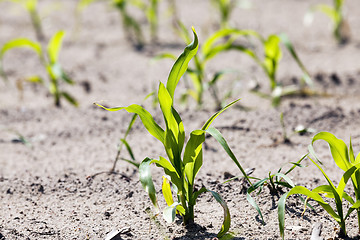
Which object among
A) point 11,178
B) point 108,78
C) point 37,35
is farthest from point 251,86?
point 37,35

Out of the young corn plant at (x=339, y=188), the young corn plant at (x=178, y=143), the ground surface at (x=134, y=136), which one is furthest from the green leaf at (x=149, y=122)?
the young corn plant at (x=339, y=188)

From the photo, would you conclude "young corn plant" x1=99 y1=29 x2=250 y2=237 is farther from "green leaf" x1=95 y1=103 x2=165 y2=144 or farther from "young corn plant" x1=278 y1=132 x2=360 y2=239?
"young corn plant" x1=278 y1=132 x2=360 y2=239

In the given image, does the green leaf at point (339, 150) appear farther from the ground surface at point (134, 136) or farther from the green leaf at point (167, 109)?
the green leaf at point (167, 109)

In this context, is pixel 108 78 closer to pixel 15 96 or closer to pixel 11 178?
pixel 15 96

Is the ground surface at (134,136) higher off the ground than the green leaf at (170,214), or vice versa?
the ground surface at (134,136)

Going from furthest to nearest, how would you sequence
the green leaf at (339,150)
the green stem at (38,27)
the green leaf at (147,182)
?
the green stem at (38,27) < the green leaf at (339,150) < the green leaf at (147,182)

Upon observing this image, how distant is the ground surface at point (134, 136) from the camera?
1543mm

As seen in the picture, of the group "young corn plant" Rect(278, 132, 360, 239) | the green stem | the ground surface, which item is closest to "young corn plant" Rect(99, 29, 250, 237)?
the ground surface

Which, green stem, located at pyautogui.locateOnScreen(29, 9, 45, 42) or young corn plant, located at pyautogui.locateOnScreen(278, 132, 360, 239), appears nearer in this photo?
young corn plant, located at pyautogui.locateOnScreen(278, 132, 360, 239)

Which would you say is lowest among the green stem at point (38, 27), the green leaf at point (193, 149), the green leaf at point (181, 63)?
the green leaf at point (193, 149)

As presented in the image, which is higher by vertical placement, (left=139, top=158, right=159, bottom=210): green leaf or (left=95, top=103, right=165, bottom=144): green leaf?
(left=95, top=103, right=165, bottom=144): green leaf

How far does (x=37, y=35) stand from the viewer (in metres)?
4.34

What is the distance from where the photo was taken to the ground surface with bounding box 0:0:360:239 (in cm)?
154

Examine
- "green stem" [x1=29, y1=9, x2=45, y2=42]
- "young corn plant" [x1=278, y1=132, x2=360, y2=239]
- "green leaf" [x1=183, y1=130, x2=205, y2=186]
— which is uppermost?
"green stem" [x1=29, y1=9, x2=45, y2=42]
